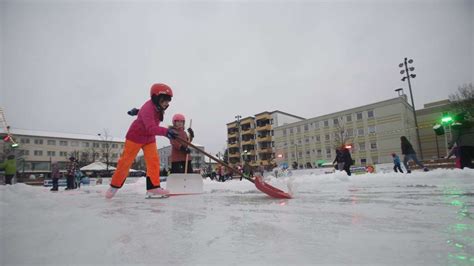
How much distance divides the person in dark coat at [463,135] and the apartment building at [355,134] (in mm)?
29338

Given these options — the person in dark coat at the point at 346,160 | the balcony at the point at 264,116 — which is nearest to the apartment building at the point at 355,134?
the balcony at the point at 264,116

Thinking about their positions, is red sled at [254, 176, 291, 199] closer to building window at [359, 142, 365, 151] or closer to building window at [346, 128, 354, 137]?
building window at [359, 142, 365, 151]

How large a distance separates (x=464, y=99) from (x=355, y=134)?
15.7 meters

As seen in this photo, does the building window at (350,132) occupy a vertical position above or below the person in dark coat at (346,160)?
above

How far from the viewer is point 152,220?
199 centimetres

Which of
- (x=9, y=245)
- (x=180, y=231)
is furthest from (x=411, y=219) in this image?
(x=9, y=245)

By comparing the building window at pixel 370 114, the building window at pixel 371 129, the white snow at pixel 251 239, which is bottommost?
the white snow at pixel 251 239

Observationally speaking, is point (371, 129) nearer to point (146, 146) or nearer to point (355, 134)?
point (355, 134)

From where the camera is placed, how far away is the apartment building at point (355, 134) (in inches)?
1455

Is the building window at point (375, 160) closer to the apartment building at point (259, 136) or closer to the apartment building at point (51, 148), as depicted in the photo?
the apartment building at point (259, 136)

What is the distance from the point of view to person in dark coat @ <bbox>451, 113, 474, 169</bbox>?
5883 millimetres

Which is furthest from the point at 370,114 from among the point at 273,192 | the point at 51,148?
the point at 51,148

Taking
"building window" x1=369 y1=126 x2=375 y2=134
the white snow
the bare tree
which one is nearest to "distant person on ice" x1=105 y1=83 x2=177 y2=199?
the white snow

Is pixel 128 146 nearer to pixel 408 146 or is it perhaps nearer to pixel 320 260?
pixel 320 260
